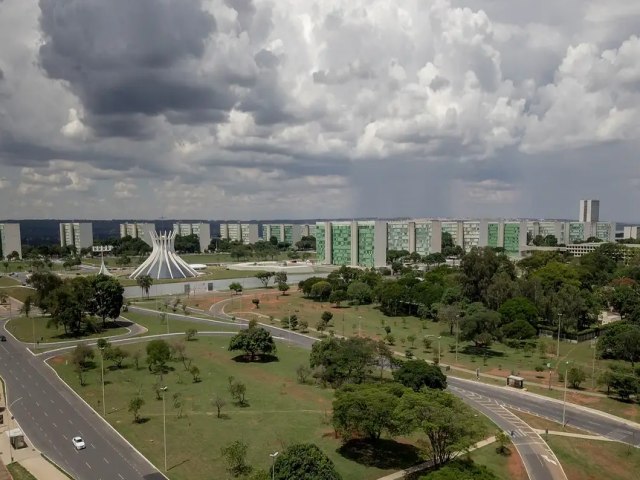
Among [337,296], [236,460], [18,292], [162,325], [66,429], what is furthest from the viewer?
[18,292]

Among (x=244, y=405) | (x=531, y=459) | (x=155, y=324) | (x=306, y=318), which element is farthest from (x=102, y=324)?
(x=531, y=459)

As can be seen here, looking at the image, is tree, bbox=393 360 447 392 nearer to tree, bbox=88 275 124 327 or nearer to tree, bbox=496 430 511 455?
tree, bbox=496 430 511 455

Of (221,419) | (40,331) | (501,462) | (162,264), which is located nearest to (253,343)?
(221,419)

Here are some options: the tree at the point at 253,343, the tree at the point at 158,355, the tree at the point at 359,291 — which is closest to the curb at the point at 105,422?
the tree at the point at 158,355

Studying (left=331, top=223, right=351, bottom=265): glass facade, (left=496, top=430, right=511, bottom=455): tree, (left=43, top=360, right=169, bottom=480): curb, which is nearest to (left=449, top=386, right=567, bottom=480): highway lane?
(left=496, top=430, right=511, bottom=455): tree

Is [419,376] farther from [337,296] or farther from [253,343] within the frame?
[337,296]

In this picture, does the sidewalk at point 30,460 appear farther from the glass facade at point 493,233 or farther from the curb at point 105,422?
the glass facade at point 493,233

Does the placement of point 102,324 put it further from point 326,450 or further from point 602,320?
point 602,320
